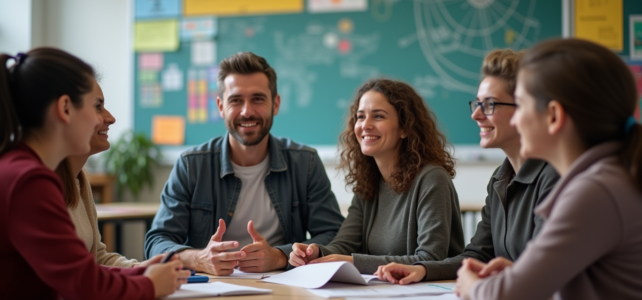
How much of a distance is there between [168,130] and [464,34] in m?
2.48

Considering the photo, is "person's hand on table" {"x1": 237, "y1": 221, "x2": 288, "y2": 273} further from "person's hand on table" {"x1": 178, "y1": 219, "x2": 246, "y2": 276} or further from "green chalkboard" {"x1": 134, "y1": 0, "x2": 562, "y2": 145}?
"green chalkboard" {"x1": 134, "y1": 0, "x2": 562, "y2": 145}

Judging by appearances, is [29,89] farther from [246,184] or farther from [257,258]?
[246,184]

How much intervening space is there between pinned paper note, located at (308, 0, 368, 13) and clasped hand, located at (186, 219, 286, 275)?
9.96 ft

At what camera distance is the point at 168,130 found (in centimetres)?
505

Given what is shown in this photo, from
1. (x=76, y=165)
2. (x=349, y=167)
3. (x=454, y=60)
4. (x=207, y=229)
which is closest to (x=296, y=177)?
(x=349, y=167)

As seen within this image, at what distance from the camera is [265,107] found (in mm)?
2529

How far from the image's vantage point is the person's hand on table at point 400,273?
1.64m

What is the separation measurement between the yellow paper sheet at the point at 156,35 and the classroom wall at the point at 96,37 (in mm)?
116

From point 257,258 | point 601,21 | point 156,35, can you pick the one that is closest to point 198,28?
point 156,35

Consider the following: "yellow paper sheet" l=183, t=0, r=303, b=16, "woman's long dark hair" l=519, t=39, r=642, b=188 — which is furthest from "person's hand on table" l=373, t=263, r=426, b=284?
"yellow paper sheet" l=183, t=0, r=303, b=16

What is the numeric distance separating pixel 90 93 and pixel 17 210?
1.01 feet

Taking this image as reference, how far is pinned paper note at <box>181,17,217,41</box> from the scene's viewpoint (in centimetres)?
494

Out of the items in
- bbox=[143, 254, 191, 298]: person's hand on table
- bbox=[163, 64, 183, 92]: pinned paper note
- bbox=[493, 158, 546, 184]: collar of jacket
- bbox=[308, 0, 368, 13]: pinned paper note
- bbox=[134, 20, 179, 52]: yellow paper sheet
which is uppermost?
bbox=[308, 0, 368, 13]: pinned paper note

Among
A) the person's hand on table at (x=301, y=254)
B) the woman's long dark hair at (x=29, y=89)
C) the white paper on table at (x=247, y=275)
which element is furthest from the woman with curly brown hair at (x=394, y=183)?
the woman's long dark hair at (x=29, y=89)
